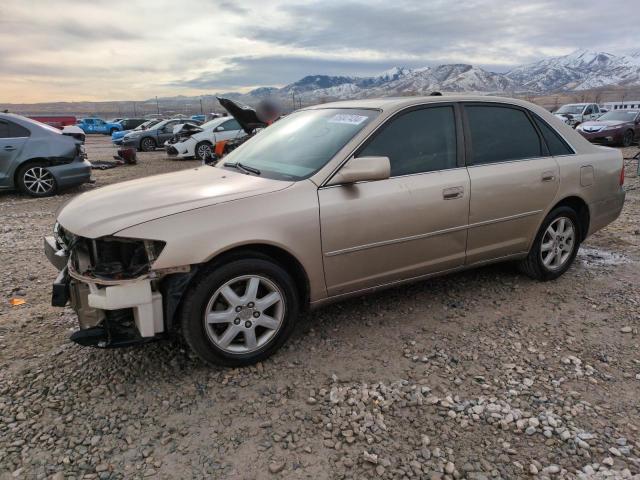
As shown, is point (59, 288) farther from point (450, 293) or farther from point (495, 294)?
point (495, 294)

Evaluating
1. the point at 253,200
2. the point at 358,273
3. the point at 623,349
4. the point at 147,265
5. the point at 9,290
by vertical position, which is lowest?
the point at 623,349

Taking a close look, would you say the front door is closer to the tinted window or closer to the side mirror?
the side mirror

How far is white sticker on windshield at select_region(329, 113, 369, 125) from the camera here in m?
3.52

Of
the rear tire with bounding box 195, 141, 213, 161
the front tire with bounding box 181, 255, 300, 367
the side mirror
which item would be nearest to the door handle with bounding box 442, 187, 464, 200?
the side mirror

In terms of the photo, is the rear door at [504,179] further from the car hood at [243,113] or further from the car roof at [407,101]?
the car hood at [243,113]

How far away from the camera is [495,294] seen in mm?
4234

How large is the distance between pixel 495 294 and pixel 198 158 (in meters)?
13.2

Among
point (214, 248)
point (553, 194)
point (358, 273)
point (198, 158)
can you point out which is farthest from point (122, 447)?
point (198, 158)

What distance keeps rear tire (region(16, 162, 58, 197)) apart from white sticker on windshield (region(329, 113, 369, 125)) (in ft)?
23.6

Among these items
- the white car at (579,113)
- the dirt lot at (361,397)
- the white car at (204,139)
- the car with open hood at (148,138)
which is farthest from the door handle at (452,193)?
the white car at (579,113)

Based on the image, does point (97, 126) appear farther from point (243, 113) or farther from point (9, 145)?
point (243, 113)

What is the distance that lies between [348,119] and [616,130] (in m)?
16.4

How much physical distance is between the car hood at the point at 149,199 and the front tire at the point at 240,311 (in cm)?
43

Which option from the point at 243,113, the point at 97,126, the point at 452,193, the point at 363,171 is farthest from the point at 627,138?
the point at 97,126
